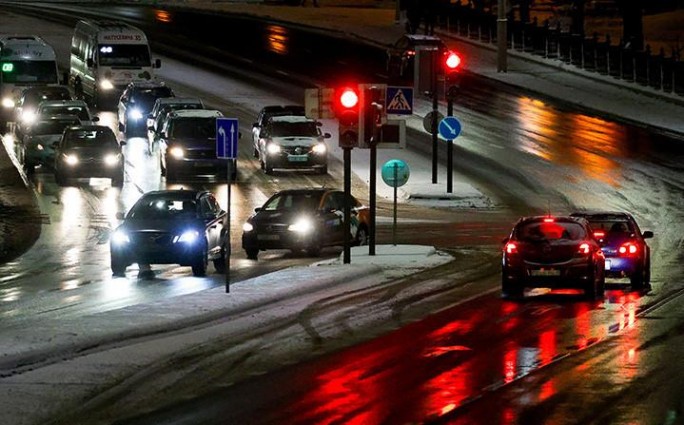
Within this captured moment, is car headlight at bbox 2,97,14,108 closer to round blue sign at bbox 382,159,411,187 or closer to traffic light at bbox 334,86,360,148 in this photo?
round blue sign at bbox 382,159,411,187

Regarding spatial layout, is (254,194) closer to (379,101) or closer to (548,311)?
(379,101)

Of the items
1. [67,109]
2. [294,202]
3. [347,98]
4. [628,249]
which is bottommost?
[294,202]

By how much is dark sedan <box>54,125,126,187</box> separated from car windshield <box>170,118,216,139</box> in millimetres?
2075

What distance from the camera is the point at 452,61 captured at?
4453 centimetres

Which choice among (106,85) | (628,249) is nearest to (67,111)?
(106,85)

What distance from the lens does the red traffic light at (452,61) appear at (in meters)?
44.4

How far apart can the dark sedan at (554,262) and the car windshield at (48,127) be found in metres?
27.3

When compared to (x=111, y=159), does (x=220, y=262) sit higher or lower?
lower

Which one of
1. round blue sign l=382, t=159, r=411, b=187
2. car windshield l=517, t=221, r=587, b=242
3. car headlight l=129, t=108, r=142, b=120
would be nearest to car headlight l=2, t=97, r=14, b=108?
car headlight l=129, t=108, r=142, b=120

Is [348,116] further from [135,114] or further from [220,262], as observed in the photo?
[135,114]

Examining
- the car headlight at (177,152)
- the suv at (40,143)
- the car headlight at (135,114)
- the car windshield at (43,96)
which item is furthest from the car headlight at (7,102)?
the car headlight at (177,152)

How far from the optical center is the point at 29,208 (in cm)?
4325

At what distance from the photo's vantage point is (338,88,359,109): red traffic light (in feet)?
99.9

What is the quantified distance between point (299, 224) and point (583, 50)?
4331cm
